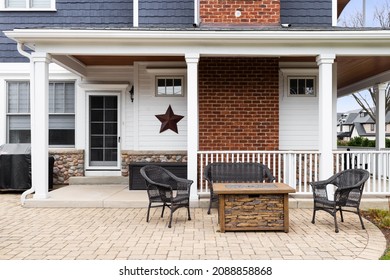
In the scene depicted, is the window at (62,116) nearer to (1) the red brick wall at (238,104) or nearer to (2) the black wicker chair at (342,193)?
(1) the red brick wall at (238,104)


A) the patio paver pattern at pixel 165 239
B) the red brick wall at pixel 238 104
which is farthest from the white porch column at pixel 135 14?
the patio paver pattern at pixel 165 239

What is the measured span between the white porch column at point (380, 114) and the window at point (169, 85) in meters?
5.95

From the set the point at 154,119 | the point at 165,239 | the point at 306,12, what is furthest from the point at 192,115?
the point at 306,12

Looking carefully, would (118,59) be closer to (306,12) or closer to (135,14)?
(135,14)

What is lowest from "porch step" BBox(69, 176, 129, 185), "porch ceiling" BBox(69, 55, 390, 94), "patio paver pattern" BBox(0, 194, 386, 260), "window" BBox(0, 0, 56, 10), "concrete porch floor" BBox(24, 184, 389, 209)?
"patio paver pattern" BBox(0, 194, 386, 260)

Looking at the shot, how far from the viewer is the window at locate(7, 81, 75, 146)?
9.84 m

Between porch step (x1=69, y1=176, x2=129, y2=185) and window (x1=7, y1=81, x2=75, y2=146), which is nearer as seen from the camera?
porch step (x1=69, y1=176, x2=129, y2=185)

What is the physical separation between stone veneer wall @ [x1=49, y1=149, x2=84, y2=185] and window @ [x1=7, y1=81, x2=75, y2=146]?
12.1 inches

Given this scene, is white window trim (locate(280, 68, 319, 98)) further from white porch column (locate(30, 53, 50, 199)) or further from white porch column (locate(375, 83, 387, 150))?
white porch column (locate(30, 53, 50, 199))

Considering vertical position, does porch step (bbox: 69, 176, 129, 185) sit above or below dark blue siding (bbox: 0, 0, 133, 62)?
below

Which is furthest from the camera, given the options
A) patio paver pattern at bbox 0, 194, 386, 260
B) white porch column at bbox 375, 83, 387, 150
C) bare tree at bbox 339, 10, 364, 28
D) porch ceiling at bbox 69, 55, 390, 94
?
bare tree at bbox 339, 10, 364, 28

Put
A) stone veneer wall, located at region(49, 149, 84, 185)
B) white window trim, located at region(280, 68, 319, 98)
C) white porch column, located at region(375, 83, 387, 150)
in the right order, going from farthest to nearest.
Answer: white porch column, located at region(375, 83, 387, 150) → stone veneer wall, located at region(49, 149, 84, 185) → white window trim, located at region(280, 68, 319, 98)

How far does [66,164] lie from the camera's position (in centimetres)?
969

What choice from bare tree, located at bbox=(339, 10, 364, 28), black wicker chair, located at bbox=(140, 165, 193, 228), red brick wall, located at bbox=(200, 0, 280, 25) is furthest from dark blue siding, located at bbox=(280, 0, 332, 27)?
bare tree, located at bbox=(339, 10, 364, 28)
